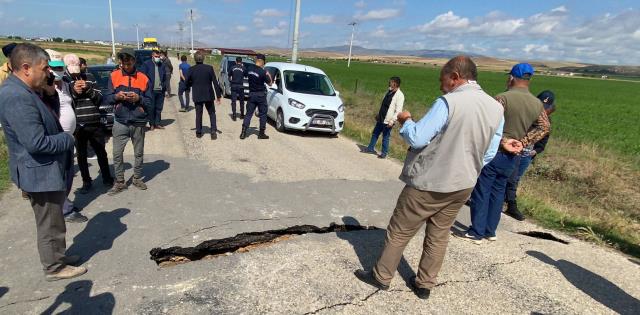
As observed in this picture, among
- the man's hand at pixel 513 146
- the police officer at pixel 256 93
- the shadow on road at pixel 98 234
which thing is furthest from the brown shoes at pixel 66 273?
the police officer at pixel 256 93

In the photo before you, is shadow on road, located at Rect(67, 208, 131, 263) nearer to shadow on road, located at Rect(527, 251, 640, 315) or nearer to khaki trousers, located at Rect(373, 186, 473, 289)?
khaki trousers, located at Rect(373, 186, 473, 289)

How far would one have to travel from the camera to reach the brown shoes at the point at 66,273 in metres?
3.01

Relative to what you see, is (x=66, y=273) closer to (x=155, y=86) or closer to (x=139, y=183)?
(x=139, y=183)

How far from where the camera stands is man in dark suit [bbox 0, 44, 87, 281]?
263 centimetres

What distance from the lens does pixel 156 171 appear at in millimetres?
5867

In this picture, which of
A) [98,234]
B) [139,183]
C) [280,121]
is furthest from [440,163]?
[280,121]

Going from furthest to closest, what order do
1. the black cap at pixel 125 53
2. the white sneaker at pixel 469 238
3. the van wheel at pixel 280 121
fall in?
the van wheel at pixel 280 121
the black cap at pixel 125 53
the white sneaker at pixel 469 238

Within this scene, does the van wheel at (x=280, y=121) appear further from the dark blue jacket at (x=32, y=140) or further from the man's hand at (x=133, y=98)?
the dark blue jacket at (x=32, y=140)

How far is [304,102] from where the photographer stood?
29.5 ft

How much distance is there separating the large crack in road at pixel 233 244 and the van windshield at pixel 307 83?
590 centimetres

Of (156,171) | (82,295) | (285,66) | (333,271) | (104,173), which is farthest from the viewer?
(285,66)

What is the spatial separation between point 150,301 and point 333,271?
1.57m

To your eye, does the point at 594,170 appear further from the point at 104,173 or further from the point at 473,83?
the point at 104,173

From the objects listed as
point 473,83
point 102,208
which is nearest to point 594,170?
point 473,83
